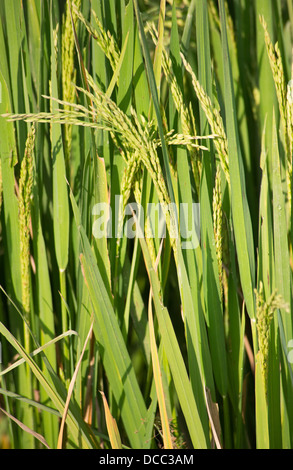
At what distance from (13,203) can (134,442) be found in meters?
0.42

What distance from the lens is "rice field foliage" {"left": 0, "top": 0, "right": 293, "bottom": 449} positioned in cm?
53

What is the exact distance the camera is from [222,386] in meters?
0.58

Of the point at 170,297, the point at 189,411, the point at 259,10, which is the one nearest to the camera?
the point at 189,411

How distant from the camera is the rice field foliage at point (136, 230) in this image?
53 centimetres

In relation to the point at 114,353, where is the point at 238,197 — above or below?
above

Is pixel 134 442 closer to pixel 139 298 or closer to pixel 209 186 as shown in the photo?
pixel 139 298

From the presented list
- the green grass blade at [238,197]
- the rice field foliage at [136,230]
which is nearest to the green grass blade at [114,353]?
the rice field foliage at [136,230]

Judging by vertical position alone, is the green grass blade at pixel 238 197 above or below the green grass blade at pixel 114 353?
above

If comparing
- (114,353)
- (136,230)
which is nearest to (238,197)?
(136,230)

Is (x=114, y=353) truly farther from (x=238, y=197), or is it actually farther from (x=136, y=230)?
(x=238, y=197)

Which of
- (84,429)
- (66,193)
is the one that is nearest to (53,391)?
(84,429)

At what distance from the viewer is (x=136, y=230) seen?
22.0 inches

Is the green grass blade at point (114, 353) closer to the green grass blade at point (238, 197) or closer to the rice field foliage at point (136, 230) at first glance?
Result: the rice field foliage at point (136, 230)
